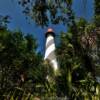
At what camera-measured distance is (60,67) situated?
24.1 m

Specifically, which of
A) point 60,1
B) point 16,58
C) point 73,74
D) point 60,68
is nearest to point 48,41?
point 16,58

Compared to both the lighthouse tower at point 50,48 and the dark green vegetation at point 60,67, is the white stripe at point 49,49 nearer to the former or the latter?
the lighthouse tower at point 50,48

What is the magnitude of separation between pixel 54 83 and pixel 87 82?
7.29 feet

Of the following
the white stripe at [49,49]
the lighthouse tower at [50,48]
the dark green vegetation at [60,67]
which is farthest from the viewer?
the white stripe at [49,49]

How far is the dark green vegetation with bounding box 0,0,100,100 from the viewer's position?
1987cm

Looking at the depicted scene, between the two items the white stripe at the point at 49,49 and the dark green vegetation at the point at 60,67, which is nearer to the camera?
the dark green vegetation at the point at 60,67

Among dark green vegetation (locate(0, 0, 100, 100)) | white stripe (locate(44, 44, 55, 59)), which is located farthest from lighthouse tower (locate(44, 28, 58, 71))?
dark green vegetation (locate(0, 0, 100, 100))

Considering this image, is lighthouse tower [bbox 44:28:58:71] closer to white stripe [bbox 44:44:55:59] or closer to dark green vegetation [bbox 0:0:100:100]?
white stripe [bbox 44:44:55:59]

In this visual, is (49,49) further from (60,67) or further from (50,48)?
(60,67)

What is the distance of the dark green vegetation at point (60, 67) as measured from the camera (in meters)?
19.9

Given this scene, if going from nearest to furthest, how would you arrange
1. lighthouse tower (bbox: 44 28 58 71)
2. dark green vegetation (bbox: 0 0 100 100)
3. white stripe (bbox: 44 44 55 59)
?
dark green vegetation (bbox: 0 0 100 100), lighthouse tower (bbox: 44 28 58 71), white stripe (bbox: 44 44 55 59)

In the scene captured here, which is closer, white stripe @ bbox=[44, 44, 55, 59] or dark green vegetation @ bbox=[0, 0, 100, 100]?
dark green vegetation @ bbox=[0, 0, 100, 100]

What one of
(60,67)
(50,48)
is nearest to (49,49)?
(50,48)

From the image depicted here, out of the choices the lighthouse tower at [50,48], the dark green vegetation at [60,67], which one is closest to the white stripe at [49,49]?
the lighthouse tower at [50,48]
